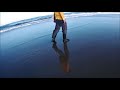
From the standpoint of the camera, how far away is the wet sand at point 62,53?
3680 millimetres

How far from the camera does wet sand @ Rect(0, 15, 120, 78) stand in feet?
12.1

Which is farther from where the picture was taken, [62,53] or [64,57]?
[62,53]

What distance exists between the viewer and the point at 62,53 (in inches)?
173

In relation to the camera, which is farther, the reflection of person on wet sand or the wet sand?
the reflection of person on wet sand

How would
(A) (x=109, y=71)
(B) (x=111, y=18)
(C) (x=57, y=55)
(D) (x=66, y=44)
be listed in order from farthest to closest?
(B) (x=111, y=18)
(D) (x=66, y=44)
(C) (x=57, y=55)
(A) (x=109, y=71)

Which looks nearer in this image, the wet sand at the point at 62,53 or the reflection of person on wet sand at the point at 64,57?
the wet sand at the point at 62,53
